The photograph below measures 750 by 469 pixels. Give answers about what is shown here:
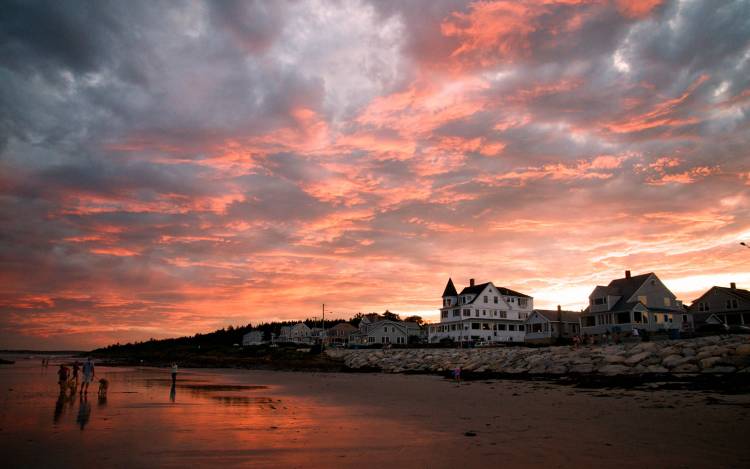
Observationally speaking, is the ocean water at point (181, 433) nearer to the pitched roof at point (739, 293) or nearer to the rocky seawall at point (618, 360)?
the rocky seawall at point (618, 360)

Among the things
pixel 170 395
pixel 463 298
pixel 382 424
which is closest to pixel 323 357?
pixel 463 298

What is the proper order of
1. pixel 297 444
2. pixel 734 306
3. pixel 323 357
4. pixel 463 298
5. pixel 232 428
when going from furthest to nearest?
pixel 463 298 < pixel 323 357 < pixel 734 306 < pixel 232 428 < pixel 297 444

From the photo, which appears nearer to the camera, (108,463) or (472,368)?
(108,463)

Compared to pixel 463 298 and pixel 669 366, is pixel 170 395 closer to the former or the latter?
pixel 669 366

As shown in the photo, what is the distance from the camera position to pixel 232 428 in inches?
632

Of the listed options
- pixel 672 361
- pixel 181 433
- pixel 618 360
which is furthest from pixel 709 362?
pixel 181 433

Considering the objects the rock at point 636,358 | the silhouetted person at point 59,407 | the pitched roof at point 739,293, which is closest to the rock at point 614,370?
the rock at point 636,358

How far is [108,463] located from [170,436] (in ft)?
11.7

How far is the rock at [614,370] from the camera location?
96.6 ft

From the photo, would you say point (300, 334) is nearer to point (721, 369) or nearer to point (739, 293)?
point (739, 293)

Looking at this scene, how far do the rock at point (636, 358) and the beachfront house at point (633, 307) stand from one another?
36443mm

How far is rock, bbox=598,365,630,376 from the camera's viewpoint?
96.6 feet

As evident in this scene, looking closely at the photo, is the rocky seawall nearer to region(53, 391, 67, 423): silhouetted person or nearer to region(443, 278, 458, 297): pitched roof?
region(53, 391, 67, 423): silhouetted person

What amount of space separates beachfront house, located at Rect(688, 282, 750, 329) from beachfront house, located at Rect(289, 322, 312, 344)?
359ft
